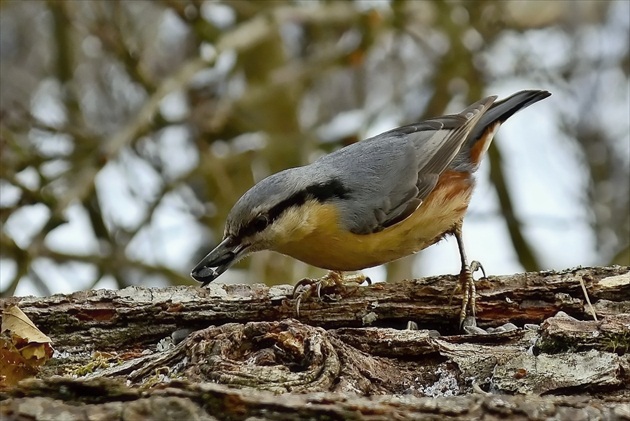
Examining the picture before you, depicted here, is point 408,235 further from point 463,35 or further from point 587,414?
point 463,35

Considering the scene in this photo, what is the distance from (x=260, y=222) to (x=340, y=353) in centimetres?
105

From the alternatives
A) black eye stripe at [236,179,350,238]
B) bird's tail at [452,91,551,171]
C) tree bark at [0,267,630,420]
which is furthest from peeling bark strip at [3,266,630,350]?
bird's tail at [452,91,551,171]

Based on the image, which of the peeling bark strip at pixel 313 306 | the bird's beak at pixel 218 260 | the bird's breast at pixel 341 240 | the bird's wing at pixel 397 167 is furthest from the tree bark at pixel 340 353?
the bird's wing at pixel 397 167

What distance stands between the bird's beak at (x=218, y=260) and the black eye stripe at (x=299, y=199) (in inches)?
1.9

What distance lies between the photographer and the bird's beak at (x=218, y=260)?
2.81 meters

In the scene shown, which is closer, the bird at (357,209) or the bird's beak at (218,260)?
the bird's beak at (218,260)

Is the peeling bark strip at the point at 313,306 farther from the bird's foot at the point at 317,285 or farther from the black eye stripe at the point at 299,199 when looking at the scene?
the black eye stripe at the point at 299,199

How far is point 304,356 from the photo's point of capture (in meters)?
2.07

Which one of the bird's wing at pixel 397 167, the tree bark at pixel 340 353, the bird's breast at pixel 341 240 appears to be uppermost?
the bird's wing at pixel 397 167

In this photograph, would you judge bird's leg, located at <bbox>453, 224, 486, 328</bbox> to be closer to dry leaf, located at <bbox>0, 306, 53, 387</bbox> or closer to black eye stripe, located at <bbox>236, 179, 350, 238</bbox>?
black eye stripe, located at <bbox>236, 179, 350, 238</bbox>

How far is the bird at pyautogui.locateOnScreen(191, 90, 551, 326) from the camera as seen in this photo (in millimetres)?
3102

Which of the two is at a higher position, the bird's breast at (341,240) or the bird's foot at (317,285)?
the bird's breast at (341,240)

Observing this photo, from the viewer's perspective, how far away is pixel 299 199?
3213 millimetres

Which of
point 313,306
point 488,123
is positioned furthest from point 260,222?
point 488,123
